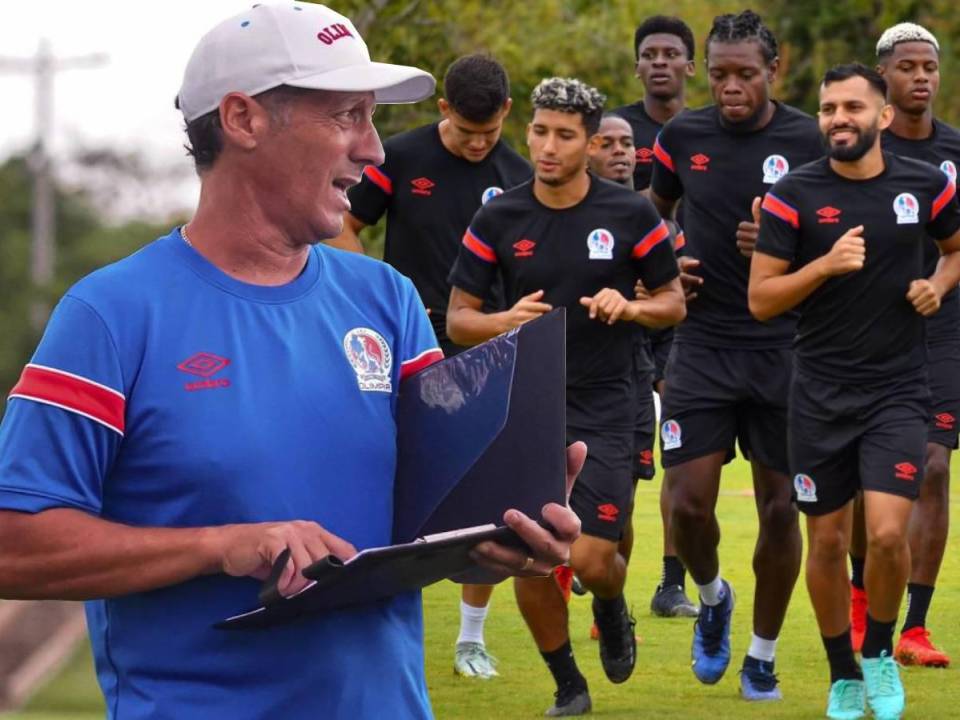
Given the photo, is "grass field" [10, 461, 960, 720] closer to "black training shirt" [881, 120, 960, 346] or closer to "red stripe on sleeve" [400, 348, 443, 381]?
"black training shirt" [881, 120, 960, 346]

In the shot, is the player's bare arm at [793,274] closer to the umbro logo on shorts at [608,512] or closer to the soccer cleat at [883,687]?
the umbro logo on shorts at [608,512]

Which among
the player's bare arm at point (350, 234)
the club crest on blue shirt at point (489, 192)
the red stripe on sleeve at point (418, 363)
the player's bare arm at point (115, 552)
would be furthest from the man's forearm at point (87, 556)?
the club crest on blue shirt at point (489, 192)

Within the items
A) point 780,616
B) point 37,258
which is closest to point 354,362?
point 37,258

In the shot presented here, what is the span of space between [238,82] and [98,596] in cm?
86

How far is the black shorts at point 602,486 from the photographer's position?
8.62m

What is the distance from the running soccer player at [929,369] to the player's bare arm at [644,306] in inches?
61.2

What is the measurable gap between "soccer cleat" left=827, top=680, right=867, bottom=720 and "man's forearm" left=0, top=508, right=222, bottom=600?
5.47 m

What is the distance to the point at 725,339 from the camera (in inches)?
369

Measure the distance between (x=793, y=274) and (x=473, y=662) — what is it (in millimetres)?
2638

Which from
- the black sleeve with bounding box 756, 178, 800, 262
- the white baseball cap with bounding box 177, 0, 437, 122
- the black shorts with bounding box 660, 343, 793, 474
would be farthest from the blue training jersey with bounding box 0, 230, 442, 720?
the black shorts with bounding box 660, 343, 793, 474

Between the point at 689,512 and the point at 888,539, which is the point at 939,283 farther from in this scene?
the point at 689,512

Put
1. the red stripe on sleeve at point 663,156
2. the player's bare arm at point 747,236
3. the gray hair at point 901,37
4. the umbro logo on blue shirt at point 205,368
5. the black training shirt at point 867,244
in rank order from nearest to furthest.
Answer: the umbro logo on blue shirt at point 205,368
the black training shirt at point 867,244
the player's bare arm at point 747,236
the red stripe on sleeve at point 663,156
the gray hair at point 901,37

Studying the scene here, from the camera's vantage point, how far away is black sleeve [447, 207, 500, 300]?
28.2 feet

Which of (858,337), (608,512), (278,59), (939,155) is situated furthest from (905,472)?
(278,59)
